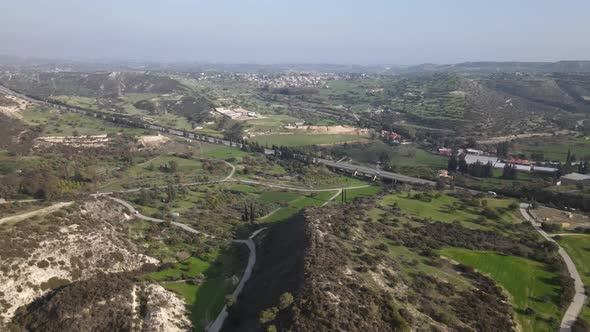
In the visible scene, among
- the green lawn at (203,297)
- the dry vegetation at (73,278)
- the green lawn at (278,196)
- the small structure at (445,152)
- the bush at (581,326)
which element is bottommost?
the green lawn at (278,196)

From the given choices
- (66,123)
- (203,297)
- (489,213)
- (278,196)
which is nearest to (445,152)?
(489,213)

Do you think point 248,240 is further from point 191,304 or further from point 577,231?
point 577,231

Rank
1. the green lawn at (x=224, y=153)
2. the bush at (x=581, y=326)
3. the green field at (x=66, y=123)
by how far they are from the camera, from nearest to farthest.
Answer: the bush at (x=581, y=326) < the green lawn at (x=224, y=153) < the green field at (x=66, y=123)

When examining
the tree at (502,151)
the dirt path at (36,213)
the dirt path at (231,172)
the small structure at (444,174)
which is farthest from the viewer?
the tree at (502,151)

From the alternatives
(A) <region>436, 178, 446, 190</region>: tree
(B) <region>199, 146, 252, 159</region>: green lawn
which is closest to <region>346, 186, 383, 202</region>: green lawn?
(A) <region>436, 178, 446, 190</region>: tree

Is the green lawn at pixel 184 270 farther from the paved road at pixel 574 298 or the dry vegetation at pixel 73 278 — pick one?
the paved road at pixel 574 298

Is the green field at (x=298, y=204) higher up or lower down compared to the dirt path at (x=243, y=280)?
lower down

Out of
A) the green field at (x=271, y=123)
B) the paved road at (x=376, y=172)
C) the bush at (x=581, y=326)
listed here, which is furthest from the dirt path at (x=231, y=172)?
the bush at (x=581, y=326)

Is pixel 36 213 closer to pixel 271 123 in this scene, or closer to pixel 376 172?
pixel 376 172

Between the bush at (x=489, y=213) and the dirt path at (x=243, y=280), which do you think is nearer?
the dirt path at (x=243, y=280)
